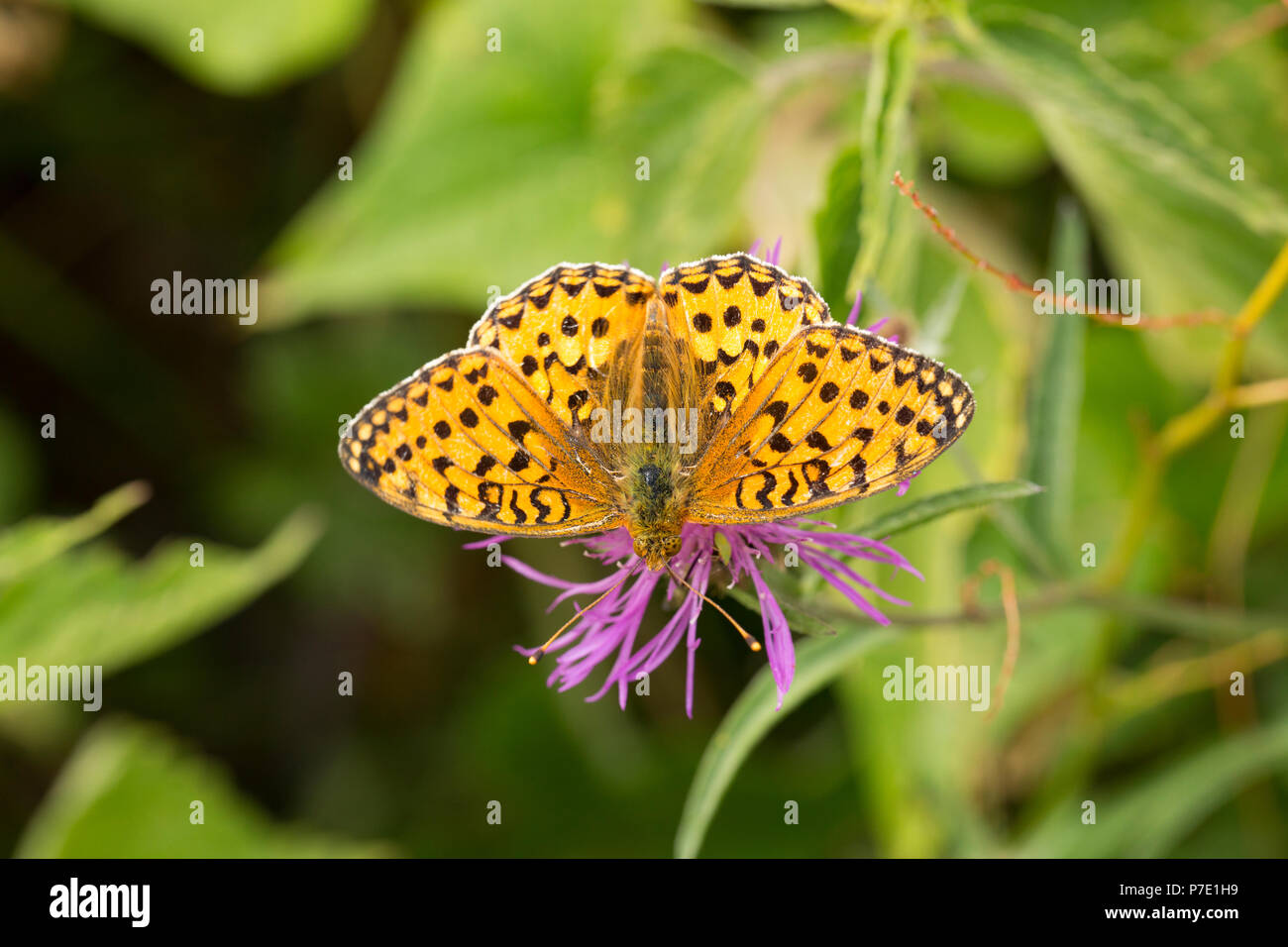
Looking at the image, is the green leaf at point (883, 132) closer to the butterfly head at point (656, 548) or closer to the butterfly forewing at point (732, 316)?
the butterfly forewing at point (732, 316)

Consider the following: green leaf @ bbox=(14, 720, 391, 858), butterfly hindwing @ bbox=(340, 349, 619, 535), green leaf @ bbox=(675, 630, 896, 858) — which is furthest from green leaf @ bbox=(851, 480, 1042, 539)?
green leaf @ bbox=(14, 720, 391, 858)

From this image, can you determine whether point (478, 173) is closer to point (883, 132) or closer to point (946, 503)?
point (883, 132)

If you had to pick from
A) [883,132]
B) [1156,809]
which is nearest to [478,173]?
[883,132]

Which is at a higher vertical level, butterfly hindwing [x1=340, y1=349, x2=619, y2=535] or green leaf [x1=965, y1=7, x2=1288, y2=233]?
green leaf [x1=965, y1=7, x2=1288, y2=233]

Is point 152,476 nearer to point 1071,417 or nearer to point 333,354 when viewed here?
point 333,354

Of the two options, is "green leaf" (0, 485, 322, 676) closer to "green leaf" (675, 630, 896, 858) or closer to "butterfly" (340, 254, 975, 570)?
"butterfly" (340, 254, 975, 570)

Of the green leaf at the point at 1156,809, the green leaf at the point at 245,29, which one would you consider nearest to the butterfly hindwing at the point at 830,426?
the green leaf at the point at 1156,809
